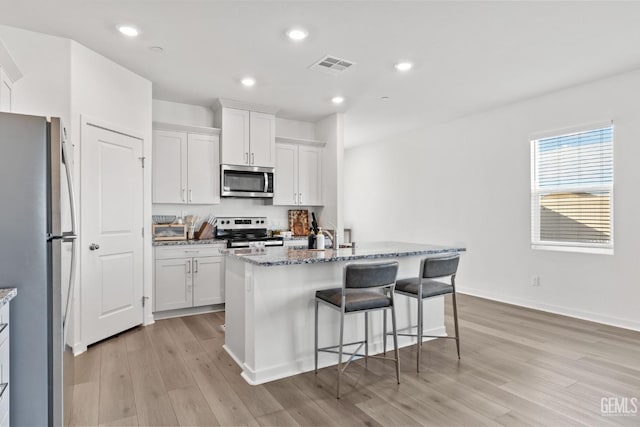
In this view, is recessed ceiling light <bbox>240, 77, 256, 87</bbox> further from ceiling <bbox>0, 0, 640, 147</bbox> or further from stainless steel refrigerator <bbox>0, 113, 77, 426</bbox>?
stainless steel refrigerator <bbox>0, 113, 77, 426</bbox>

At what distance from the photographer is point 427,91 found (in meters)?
4.33

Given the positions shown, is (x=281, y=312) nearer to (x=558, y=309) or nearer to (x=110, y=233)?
(x=110, y=233)

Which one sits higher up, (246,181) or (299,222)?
(246,181)

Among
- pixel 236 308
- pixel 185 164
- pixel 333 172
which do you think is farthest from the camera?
pixel 333 172

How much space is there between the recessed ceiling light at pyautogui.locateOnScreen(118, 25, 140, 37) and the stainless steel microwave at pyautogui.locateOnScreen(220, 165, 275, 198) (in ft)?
6.47

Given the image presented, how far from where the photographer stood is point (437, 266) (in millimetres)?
2846

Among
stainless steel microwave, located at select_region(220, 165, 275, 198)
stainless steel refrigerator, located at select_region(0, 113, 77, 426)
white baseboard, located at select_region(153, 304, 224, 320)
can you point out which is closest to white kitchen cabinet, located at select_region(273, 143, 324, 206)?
stainless steel microwave, located at select_region(220, 165, 275, 198)

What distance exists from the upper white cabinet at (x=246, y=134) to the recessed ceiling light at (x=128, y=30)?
1655 millimetres

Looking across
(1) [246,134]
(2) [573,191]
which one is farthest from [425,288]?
(1) [246,134]

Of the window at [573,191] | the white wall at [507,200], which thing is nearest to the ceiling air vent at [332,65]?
the white wall at [507,200]

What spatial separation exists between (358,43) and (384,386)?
2702 millimetres

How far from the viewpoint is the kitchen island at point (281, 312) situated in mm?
2631

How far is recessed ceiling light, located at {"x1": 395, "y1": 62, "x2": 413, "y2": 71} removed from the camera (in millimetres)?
3523

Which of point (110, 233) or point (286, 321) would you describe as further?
point (110, 233)
